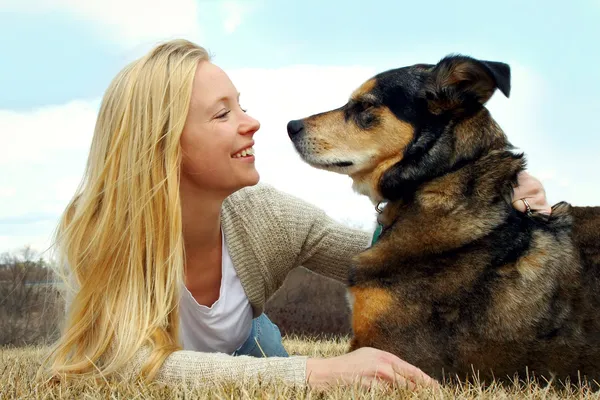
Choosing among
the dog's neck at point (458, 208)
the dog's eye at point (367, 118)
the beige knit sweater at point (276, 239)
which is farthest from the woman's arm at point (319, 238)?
the dog's neck at point (458, 208)

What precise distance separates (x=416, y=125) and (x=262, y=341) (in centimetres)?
234

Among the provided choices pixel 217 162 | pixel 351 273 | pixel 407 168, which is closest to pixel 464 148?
pixel 407 168

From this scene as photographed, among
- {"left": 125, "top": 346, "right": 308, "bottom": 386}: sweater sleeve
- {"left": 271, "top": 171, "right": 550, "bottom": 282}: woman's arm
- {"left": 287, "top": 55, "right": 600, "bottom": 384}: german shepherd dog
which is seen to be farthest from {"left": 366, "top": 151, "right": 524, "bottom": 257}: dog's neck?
{"left": 271, "top": 171, "right": 550, "bottom": 282}: woman's arm

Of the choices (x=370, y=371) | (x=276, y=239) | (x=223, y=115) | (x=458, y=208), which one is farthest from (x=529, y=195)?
(x=223, y=115)

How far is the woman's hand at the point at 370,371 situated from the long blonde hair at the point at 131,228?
114cm

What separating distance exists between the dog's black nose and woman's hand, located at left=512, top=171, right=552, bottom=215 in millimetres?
1410

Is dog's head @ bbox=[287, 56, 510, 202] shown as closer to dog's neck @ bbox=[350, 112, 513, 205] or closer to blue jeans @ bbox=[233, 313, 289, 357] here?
dog's neck @ bbox=[350, 112, 513, 205]

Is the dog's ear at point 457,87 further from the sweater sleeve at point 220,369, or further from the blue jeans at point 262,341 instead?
the blue jeans at point 262,341

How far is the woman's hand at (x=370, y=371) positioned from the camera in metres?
3.54

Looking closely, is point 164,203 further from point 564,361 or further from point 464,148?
point 564,361

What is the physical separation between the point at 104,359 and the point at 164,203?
3.42ft

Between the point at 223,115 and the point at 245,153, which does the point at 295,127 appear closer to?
the point at 245,153

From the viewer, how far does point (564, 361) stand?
12.4ft

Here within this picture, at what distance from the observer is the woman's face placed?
4.48 metres
